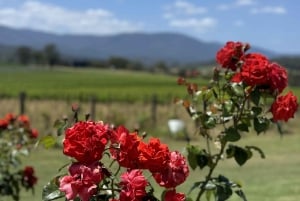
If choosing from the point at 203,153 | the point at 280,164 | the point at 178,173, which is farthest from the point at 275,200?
the point at 280,164

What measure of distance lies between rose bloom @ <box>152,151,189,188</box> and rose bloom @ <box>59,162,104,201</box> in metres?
0.27

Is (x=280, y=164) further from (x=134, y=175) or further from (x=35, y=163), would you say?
(x=134, y=175)

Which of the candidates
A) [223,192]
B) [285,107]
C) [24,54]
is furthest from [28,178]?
[24,54]

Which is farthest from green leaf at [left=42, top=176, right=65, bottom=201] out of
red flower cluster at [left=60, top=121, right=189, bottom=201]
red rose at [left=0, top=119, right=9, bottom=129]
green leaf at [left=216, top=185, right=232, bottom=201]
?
red rose at [left=0, top=119, right=9, bottom=129]

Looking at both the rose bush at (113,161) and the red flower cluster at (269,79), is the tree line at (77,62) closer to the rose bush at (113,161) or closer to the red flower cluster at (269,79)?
the red flower cluster at (269,79)

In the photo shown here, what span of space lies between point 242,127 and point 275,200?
3555 mm

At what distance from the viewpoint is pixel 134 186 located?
7.96 ft

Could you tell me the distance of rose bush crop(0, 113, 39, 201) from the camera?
17.9ft

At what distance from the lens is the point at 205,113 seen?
3.83m

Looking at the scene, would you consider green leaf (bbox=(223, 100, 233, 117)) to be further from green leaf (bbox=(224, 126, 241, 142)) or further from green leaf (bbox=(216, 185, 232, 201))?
green leaf (bbox=(216, 185, 232, 201))

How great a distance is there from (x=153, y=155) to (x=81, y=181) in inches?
11.2

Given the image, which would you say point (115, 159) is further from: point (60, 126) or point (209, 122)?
point (209, 122)

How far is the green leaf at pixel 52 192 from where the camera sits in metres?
2.61

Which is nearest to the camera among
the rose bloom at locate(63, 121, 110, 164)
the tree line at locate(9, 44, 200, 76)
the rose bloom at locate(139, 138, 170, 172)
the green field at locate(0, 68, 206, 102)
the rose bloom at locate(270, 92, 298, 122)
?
the rose bloom at locate(63, 121, 110, 164)
